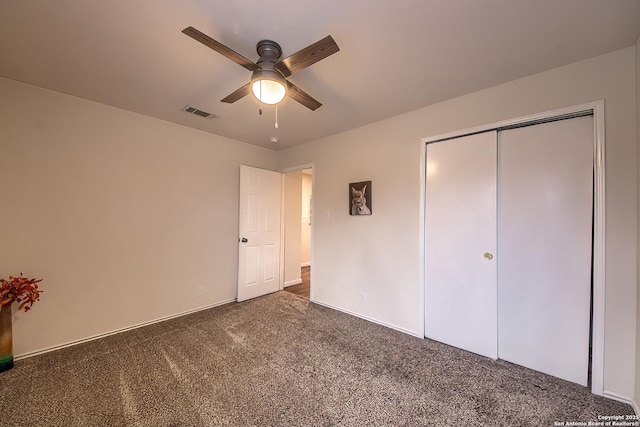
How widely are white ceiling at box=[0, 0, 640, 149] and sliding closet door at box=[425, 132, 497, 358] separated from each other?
2.07 feet

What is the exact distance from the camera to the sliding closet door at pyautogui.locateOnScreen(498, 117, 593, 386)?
6.28 feet

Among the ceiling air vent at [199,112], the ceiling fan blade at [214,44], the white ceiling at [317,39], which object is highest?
the white ceiling at [317,39]

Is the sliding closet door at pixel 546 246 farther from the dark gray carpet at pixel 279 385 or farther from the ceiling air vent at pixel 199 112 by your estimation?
the ceiling air vent at pixel 199 112

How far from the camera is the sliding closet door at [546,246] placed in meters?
1.91

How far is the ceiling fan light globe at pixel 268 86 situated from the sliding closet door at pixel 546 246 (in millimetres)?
2108

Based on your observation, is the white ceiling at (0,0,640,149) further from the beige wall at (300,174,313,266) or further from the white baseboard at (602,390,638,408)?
the beige wall at (300,174,313,266)

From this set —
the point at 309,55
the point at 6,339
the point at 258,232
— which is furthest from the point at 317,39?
the point at 6,339

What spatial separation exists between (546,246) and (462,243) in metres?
0.63

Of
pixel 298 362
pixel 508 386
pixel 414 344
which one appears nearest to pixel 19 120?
pixel 298 362

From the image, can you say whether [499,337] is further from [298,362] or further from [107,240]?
[107,240]

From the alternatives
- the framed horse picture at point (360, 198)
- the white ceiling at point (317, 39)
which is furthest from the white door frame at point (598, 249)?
the framed horse picture at point (360, 198)

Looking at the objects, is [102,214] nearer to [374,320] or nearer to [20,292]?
[20,292]

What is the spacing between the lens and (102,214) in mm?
2633

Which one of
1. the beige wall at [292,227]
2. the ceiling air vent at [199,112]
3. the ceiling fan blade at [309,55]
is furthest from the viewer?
the beige wall at [292,227]
